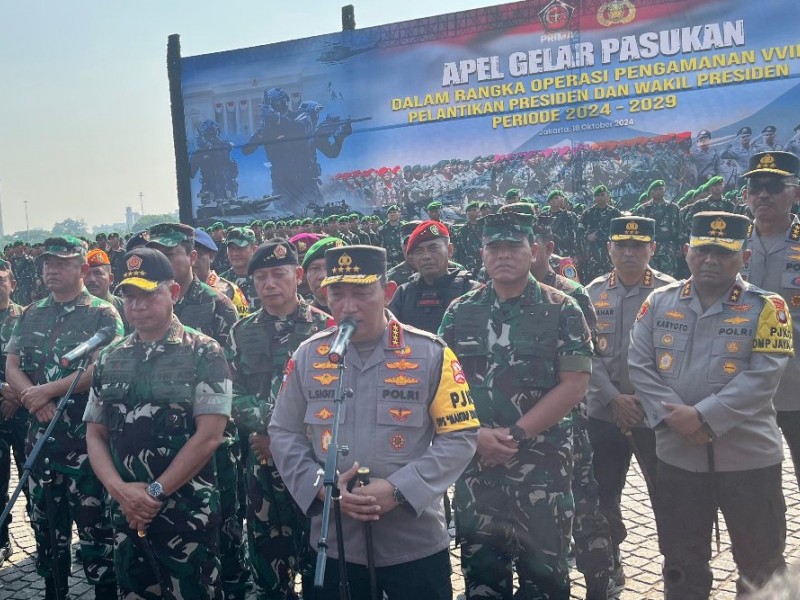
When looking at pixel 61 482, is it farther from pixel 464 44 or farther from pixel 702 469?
pixel 464 44

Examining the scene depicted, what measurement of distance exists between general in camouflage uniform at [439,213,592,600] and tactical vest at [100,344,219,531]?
144 cm

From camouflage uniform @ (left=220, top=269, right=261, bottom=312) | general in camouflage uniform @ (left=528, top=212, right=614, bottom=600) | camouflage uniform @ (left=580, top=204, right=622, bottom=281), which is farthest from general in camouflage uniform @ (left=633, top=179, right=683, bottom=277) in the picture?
general in camouflage uniform @ (left=528, top=212, right=614, bottom=600)

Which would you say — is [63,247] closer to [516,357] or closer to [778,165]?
[516,357]

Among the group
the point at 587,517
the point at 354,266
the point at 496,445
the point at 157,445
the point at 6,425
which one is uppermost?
→ the point at 354,266

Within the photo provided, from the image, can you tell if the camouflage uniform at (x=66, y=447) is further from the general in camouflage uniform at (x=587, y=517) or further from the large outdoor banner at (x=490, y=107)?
the large outdoor banner at (x=490, y=107)

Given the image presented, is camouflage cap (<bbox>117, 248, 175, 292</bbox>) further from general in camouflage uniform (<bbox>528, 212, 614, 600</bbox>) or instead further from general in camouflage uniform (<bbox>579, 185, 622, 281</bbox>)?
general in camouflage uniform (<bbox>579, 185, 622, 281</bbox>)

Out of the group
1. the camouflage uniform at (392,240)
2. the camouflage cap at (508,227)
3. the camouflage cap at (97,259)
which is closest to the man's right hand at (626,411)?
the camouflage cap at (508,227)

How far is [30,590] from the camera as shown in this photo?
5.10 metres

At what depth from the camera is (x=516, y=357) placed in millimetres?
3842

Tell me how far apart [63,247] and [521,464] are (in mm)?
3543

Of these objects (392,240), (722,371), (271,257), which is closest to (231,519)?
(271,257)

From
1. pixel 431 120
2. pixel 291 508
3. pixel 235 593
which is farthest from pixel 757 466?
pixel 431 120

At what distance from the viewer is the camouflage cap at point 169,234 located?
5.45m

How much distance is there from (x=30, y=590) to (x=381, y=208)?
21949 mm
